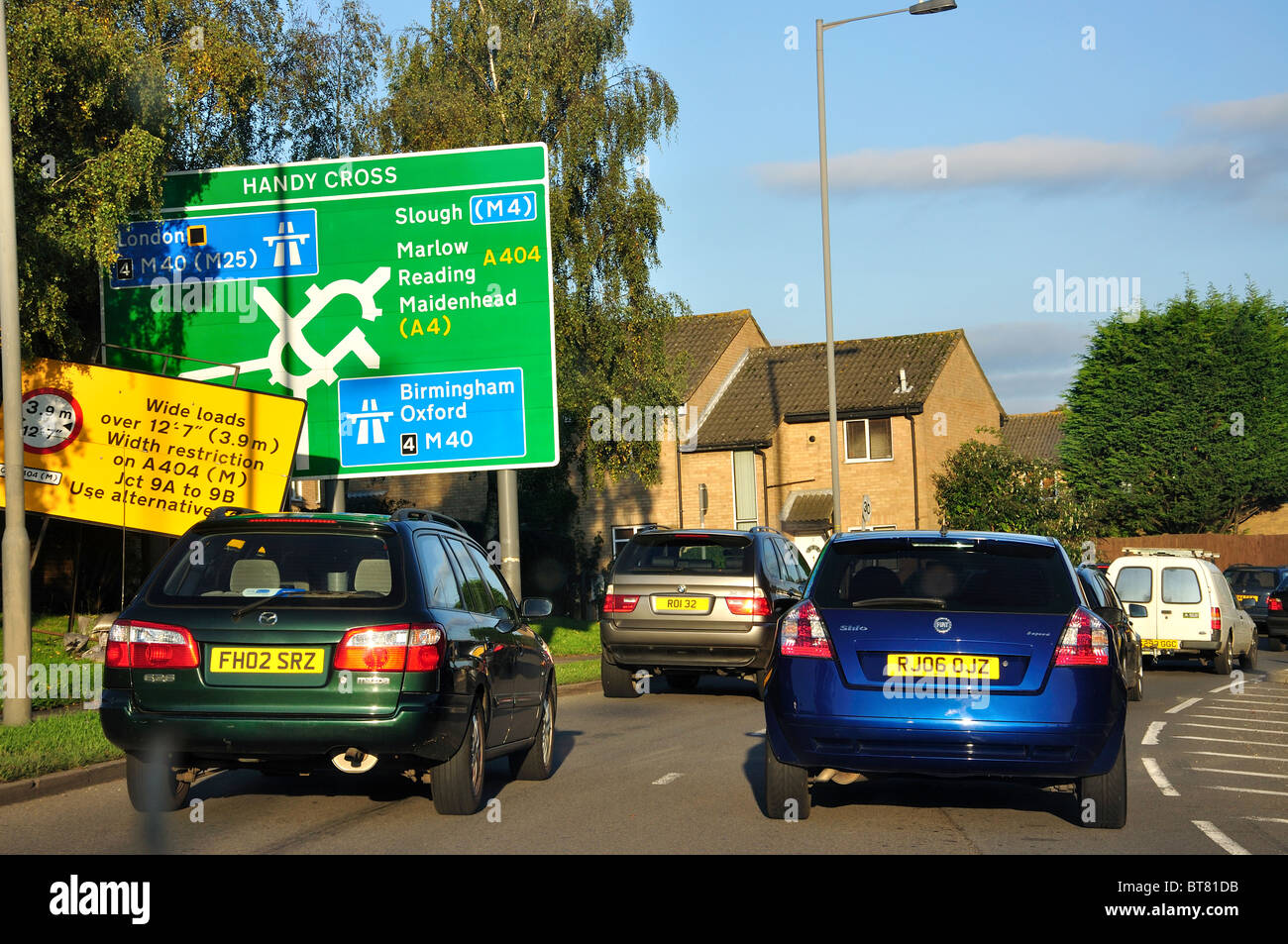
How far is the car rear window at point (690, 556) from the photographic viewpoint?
16.6m

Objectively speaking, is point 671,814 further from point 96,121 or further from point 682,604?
point 96,121

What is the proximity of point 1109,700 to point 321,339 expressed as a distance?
14.0 meters

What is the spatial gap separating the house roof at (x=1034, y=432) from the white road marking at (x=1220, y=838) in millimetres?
58481

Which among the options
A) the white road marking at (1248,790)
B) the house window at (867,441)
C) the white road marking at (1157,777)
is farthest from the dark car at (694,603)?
the house window at (867,441)

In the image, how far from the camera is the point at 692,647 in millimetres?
16516

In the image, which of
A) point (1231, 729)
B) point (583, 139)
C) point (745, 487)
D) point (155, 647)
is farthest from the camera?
point (745, 487)

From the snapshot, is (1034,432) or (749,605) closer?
(749,605)

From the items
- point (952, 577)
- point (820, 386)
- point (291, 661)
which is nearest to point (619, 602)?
point (952, 577)

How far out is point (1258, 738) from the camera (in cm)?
1393

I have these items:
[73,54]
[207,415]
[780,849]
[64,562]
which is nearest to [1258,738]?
[780,849]

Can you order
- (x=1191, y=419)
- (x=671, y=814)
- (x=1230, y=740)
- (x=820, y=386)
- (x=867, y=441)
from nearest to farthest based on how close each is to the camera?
(x=671, y=814)
(x=1230, y=740)
(x=867, y=441)
(x=820, y=386)
(x=1191, y=419)

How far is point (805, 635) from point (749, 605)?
8.33 meters

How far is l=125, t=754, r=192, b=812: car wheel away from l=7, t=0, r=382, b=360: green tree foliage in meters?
8.13
